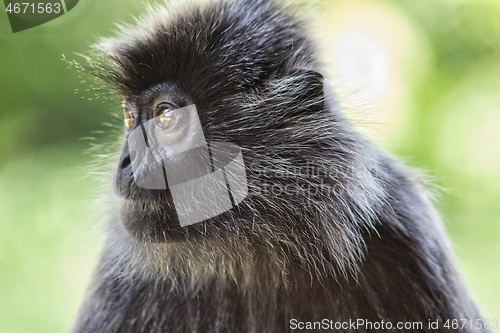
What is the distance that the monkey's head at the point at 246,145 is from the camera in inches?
56.0

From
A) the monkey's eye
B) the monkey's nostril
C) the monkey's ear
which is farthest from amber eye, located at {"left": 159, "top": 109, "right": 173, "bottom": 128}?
the monkey's ear

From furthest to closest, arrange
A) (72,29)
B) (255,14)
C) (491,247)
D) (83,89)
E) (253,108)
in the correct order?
(491,247), (72,29), (83,89), (255,14), (253,108)

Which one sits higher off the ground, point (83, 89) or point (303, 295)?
point (83, 89)

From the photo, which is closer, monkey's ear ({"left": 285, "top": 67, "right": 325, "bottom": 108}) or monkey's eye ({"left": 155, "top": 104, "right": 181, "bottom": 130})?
monkey's eye ({"left": 155, "top": 104, "right": 181, "bottom": 130})

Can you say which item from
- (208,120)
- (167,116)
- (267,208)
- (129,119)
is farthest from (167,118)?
(267,208)

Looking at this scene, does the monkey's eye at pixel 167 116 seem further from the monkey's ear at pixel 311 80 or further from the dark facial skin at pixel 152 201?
the monkey's ear at pixel 311 80

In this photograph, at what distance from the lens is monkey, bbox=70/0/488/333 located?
1430 mm

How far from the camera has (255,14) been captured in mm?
1666

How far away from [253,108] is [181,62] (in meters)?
0.30

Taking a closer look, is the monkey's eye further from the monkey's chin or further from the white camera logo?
the monkey's chin

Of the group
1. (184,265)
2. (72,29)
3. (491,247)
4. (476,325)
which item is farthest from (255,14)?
(491,247)

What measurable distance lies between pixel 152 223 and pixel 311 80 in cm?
76

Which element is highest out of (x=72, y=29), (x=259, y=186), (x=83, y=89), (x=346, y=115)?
(x=72, y=29)

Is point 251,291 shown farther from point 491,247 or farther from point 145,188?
point 491,247
